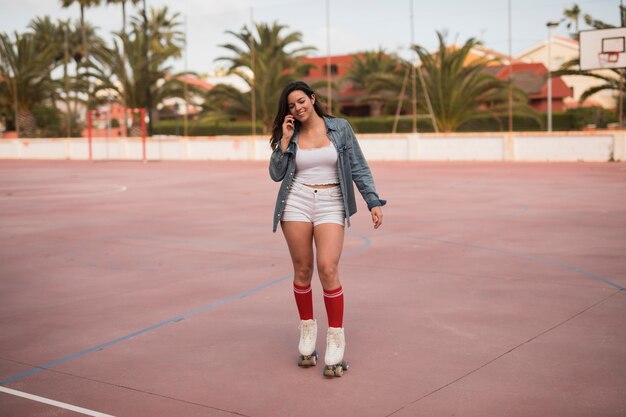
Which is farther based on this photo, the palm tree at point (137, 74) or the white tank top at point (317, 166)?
the palm tree at point (137, 74)

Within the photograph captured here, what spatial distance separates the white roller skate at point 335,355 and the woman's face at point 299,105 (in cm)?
137

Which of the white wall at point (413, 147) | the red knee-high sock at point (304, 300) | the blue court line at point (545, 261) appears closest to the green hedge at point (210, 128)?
the white wall at point (413, 147)

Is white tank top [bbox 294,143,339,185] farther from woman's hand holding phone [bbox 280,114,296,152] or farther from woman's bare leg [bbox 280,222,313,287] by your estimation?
woman's bare leg [bbox 280,222,313,287]

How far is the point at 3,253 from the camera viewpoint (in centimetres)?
988

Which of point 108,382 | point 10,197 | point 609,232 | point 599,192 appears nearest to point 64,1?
point 10,197

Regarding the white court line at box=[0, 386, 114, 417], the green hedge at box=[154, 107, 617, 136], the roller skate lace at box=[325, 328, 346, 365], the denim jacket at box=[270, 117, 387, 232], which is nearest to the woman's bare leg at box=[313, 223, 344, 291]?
the denim jacket at box=[270, 117, 387, 232]

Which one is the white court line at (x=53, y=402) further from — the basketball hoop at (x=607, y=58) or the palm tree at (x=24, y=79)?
the palm tree at (x=24, y=79)

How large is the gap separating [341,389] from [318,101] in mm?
1852

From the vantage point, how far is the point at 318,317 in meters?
6.26

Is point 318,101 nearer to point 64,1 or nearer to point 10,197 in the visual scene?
point 10,197

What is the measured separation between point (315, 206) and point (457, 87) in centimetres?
2995

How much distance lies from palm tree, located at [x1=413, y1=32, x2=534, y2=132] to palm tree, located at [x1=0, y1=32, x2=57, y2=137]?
26675mm

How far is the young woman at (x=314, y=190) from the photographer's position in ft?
15.8

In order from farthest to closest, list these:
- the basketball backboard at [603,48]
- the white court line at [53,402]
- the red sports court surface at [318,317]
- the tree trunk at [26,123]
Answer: the tree trunk at [26,123], the basketball backboard at [603,48], the red sports court surface at [318,317], the white court line at [53,402]
